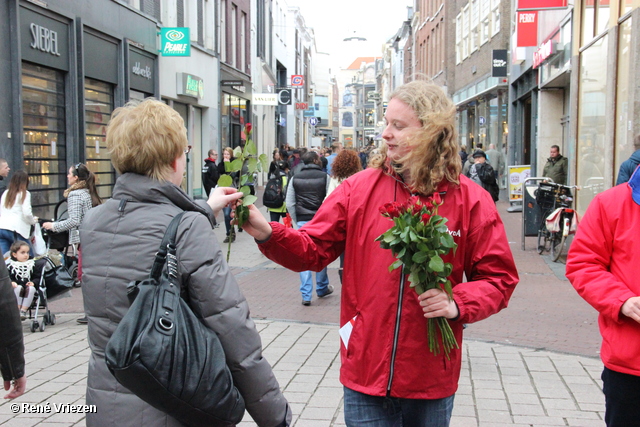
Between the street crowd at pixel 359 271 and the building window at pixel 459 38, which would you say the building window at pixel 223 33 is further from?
the street crowd at pixel 359 271

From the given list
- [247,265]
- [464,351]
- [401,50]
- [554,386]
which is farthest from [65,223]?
[401,50]

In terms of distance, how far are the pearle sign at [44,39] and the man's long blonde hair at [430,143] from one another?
11350 mm

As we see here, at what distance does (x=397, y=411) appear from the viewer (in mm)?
2549

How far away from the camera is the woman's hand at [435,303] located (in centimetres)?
236

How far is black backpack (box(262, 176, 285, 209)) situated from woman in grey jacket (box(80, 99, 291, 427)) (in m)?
9.22

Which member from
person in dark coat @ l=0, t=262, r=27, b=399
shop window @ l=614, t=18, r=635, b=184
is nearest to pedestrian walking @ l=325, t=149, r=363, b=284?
shop window @ l=614, t=18, r=635, b=184

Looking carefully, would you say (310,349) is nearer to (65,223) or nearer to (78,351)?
(78,351)

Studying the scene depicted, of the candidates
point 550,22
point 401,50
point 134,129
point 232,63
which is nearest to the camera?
point 134,129

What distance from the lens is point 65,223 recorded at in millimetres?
8375

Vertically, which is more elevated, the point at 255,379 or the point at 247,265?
the point at 255,379

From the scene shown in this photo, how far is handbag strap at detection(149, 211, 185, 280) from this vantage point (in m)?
2.12

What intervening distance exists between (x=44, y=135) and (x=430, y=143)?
39.4 ft

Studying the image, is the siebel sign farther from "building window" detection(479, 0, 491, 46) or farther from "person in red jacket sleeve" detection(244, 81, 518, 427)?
"person in red jacket sleeve" detection(244, 81, 518, 427)

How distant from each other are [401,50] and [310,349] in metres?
63.1
